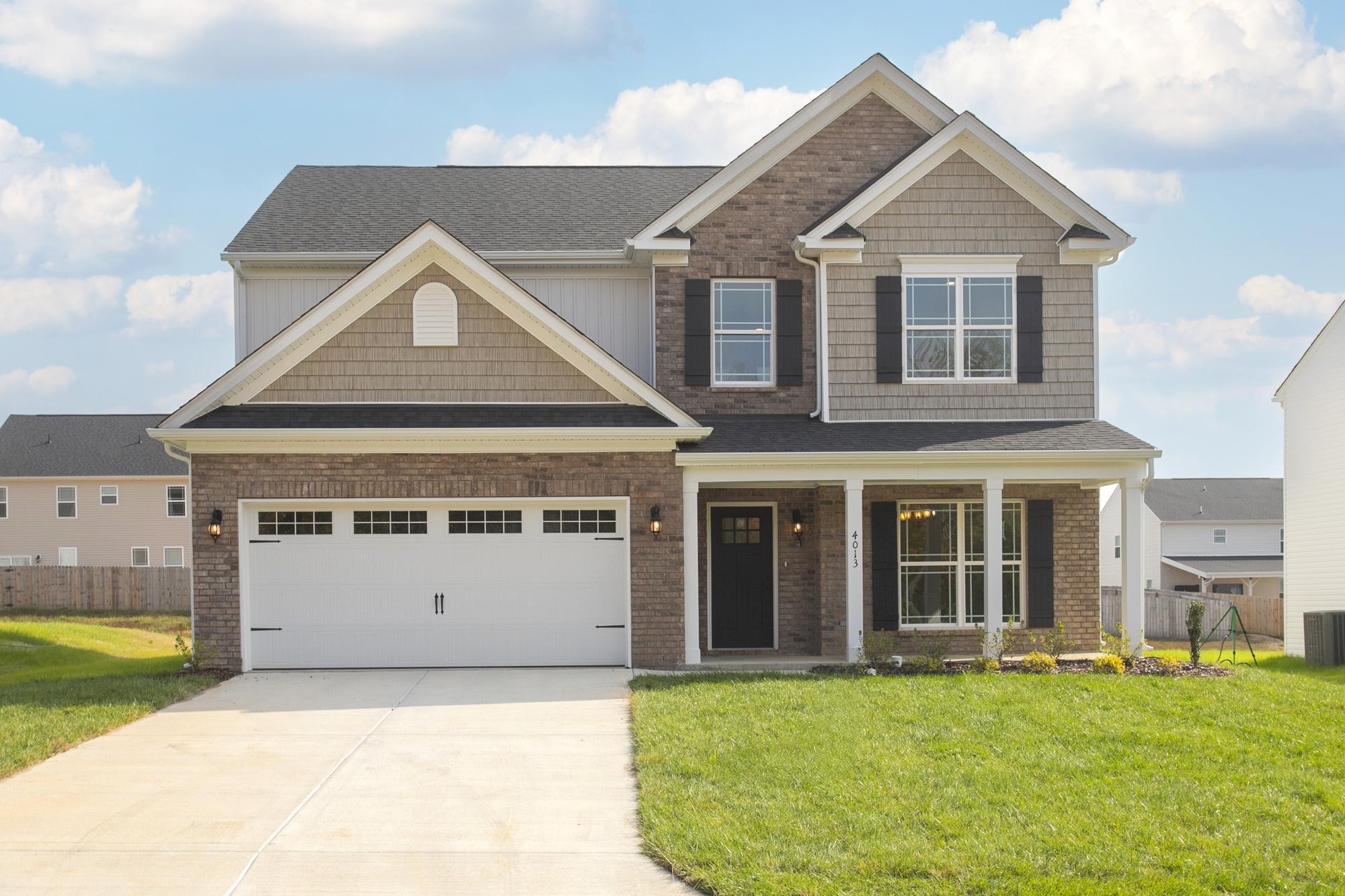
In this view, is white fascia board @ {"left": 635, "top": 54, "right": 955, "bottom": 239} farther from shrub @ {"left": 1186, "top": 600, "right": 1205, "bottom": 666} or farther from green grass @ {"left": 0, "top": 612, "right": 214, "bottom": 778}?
green grass @ {"left": 0, "top": 612, "right": 214, "bottom": 778}

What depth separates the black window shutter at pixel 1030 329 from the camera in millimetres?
16516

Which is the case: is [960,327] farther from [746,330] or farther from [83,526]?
[83,526]

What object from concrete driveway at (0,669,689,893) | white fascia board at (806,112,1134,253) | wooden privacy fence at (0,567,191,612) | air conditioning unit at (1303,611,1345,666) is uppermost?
white fascia board at (806,112,1134,253)

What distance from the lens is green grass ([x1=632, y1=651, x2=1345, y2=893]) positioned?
22.3 feet

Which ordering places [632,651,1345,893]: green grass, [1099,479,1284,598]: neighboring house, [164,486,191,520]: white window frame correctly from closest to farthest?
[632,651,1345,893]: green grass, [164,486,191,520]: white window frame, [1099,479,1284,598]: neighboring house

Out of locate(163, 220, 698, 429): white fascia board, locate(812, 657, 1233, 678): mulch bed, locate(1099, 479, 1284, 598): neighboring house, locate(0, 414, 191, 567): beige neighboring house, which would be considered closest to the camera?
locate(812, 657, 1233, 678): mulch bed

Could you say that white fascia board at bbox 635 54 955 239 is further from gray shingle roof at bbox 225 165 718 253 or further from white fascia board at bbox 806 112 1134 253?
gray shingle roof at bbox 225 165 718 253

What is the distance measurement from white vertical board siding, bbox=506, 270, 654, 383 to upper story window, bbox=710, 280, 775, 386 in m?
1.48

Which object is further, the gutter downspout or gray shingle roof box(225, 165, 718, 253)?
gray shingle roof box(225, 165, 718, 253)

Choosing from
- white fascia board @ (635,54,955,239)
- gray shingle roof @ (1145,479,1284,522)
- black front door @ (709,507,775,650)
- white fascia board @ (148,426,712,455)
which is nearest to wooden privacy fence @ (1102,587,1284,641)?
gray shingle roof @ (1145,479,1284,522)

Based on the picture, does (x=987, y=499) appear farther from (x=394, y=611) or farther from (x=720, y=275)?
(x=394, y=611)

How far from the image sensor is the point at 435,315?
1495cm

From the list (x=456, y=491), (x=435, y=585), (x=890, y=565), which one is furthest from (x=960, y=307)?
(x=435, y=585)

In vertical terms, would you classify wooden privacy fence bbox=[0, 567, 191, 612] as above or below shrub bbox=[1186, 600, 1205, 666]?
below
